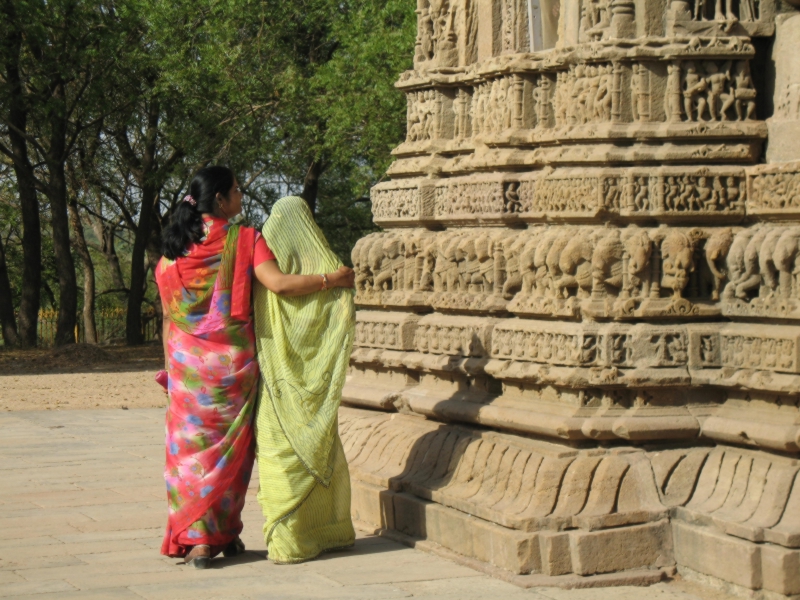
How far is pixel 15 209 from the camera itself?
2559cm

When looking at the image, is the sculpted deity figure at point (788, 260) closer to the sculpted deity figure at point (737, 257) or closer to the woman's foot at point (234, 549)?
the sculpted deity figure at point (737, 257)

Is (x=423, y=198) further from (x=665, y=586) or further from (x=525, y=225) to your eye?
(x=665, y=586)

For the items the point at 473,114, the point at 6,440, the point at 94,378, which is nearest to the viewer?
the point at 473,114

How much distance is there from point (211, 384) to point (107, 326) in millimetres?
23417

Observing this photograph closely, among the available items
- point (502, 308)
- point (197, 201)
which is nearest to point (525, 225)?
point (502, 308)

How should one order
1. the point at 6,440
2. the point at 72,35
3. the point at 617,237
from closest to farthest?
the point at 617,237, the point at 6,440, the point at 72,35

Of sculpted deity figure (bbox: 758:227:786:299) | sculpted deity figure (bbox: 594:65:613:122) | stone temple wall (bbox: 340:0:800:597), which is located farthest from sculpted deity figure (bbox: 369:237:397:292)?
sculpted deity figure (bbox: 758:227:786:299)

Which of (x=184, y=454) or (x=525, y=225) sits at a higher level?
(x=525, y=225)

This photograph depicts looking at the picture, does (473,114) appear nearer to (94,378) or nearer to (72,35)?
(94,378)

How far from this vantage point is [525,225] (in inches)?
218

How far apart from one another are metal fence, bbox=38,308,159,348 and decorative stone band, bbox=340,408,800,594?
59.6 feet

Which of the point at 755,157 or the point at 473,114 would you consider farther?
the point at 473,114

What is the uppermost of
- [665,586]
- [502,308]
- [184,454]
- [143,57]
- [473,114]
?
[143,57]

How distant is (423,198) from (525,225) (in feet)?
2.49
